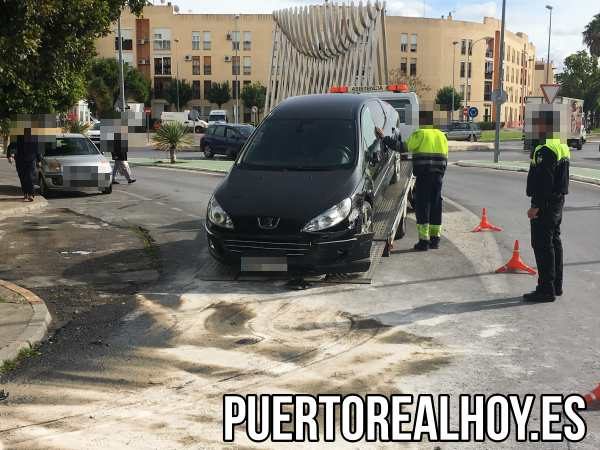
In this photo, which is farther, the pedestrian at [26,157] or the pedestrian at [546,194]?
the pedestrian at [26,157]

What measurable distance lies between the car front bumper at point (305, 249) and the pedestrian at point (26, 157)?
8.32 metres

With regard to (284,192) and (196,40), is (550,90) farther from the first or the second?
(196,40)

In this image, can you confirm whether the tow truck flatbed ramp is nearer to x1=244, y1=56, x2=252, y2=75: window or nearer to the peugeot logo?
the peugeot logo

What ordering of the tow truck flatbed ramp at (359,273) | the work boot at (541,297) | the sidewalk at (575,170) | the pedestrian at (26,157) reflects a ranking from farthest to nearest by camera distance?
the sidewalk at (575,170) < the pedestrian at (26,157) < the tow truck flatbed ramp at (359,273) < the work boot at (541,297)

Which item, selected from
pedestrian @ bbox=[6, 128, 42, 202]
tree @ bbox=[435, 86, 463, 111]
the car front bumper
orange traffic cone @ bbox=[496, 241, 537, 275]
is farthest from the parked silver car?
tree @ bbox=[435, 86, 463, 111]

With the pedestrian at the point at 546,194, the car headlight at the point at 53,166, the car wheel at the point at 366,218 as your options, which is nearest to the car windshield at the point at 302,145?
the car wheel at the point at 366,218

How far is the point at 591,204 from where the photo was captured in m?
14.3

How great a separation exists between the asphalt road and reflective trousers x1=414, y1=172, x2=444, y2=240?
0.42m

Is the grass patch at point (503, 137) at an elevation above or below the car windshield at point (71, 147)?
below

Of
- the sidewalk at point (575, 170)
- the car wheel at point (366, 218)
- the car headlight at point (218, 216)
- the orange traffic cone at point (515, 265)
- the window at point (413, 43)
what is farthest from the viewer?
the window at point (413, 43)

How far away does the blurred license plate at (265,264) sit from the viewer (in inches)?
281

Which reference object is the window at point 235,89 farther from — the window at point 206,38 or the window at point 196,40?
the window at point 196,40

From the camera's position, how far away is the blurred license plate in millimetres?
7128

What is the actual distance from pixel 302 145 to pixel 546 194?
2.87 meters
